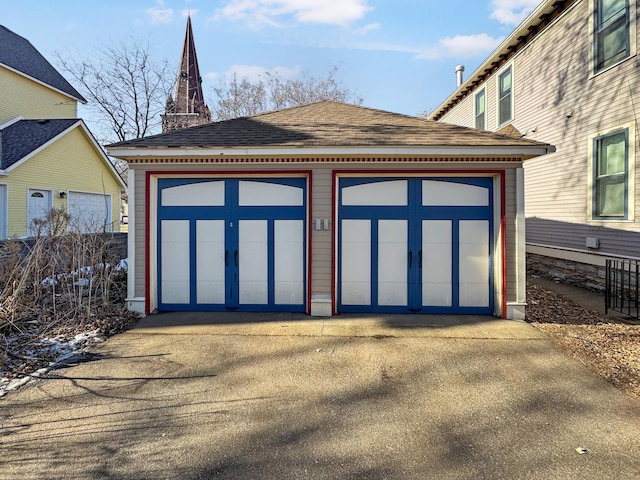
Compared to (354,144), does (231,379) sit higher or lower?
lower

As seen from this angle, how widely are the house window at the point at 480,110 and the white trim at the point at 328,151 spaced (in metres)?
8.39

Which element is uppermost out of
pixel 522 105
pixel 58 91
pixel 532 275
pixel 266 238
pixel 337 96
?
pixel 337 96

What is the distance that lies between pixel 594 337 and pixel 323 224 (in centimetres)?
449

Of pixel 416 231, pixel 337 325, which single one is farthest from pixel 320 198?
pixel 337 325

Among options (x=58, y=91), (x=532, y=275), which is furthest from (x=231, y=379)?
(x=58, y=91)

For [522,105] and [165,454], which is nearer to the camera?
[165,454]

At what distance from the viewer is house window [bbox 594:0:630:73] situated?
7.79m

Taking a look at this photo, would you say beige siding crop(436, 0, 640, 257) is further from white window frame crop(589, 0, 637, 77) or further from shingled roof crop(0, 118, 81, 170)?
shingled roof crop(0, 118, 81, 170)

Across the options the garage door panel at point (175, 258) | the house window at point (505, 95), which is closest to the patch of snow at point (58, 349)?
the garage door panel at point (175, 258)

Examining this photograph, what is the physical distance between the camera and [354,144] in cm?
643

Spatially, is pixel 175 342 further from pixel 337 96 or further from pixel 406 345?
pixel 337 96

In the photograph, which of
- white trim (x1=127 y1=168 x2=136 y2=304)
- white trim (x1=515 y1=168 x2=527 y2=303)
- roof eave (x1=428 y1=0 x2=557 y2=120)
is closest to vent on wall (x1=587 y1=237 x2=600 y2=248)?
white trim (x1=515 y1=168 x2=527 y2=303)

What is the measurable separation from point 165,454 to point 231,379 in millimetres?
1352

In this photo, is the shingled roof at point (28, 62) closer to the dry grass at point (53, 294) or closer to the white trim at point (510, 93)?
the dry grass at point (53, 294)
